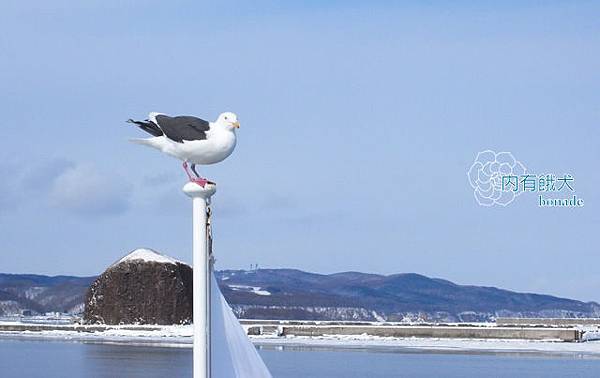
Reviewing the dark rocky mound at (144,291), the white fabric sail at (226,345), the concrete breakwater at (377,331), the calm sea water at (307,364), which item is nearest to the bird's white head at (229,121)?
the white fabric sail at (226,345)

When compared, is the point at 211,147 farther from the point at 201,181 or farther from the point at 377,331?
the point at 377,331

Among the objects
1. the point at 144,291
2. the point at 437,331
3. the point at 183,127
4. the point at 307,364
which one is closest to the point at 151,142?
the point at 183,127

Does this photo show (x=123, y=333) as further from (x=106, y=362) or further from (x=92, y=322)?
(x=106, y=362)

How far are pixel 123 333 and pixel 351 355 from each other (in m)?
21.5

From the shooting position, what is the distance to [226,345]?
751 centimetres

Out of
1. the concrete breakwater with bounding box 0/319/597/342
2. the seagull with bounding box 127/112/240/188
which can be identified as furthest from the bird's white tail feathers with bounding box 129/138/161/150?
the concrete breakwater with bounding box 0/319/597/342

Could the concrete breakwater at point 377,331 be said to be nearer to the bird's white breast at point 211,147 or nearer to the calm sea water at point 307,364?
the calm sea water at point 307,364

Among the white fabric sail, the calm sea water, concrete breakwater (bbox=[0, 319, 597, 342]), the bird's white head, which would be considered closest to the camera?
the bird's white head

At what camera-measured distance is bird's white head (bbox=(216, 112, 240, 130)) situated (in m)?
7.10

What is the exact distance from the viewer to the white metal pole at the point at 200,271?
7203 mm

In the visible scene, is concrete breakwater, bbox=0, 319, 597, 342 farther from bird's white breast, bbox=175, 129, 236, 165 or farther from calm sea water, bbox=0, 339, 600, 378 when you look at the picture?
bird's white breast, bbox=175, 129, 236, 165

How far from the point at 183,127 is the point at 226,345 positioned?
1.39 m

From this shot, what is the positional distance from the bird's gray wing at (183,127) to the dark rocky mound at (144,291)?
5122 cm

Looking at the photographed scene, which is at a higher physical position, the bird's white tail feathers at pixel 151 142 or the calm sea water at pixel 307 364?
the bird's white tail feathers at pixel 151 142
